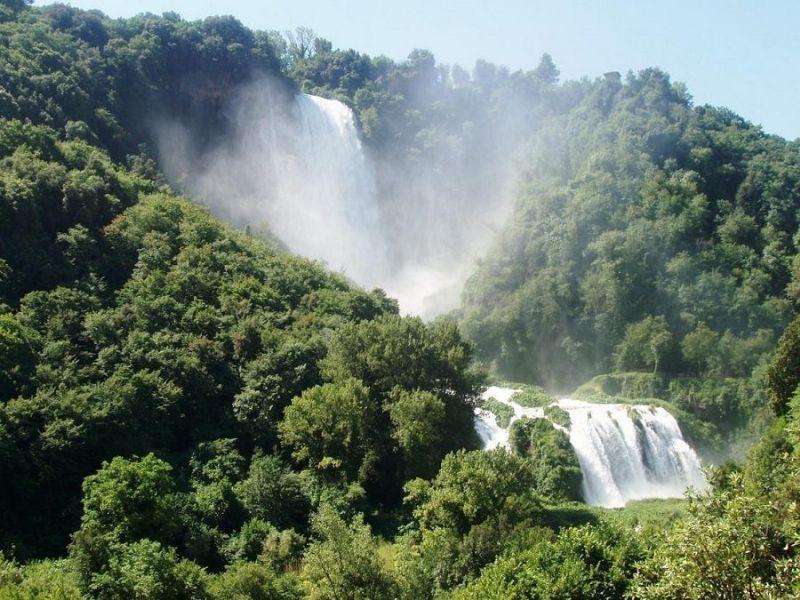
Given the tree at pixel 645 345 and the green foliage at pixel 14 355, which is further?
the tree at pixel 645 345

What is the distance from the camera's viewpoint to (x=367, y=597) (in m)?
23.5

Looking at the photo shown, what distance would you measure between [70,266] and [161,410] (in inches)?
558

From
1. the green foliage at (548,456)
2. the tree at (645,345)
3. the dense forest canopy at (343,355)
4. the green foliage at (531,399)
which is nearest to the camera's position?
the dense forest canopy at (343,355)

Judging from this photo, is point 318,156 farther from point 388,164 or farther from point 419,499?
point 419,499

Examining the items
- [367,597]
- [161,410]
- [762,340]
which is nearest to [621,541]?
[367,597]

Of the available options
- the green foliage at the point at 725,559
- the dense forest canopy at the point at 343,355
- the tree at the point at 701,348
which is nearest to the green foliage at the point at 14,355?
the dense forest canopy at the point at 343,355

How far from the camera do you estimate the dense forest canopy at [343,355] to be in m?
24.8

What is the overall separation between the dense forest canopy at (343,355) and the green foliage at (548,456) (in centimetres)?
22

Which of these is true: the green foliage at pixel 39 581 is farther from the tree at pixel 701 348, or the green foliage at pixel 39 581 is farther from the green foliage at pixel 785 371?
the tree at pixel 701 348

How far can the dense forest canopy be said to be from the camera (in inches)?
976

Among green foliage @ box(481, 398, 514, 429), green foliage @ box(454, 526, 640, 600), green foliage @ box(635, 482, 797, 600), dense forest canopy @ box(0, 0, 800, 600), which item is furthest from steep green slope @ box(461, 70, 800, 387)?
green foliage @ box(635, 482, 797, 600)

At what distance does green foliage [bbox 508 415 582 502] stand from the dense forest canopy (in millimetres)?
217

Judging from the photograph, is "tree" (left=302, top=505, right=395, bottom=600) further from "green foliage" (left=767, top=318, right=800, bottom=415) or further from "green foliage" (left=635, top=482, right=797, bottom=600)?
"green foliage" (left=767, top=318, right=800, bottom=415)

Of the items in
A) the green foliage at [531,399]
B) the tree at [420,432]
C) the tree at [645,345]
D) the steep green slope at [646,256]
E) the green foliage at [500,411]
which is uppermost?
the steep green slope at [646,256]
